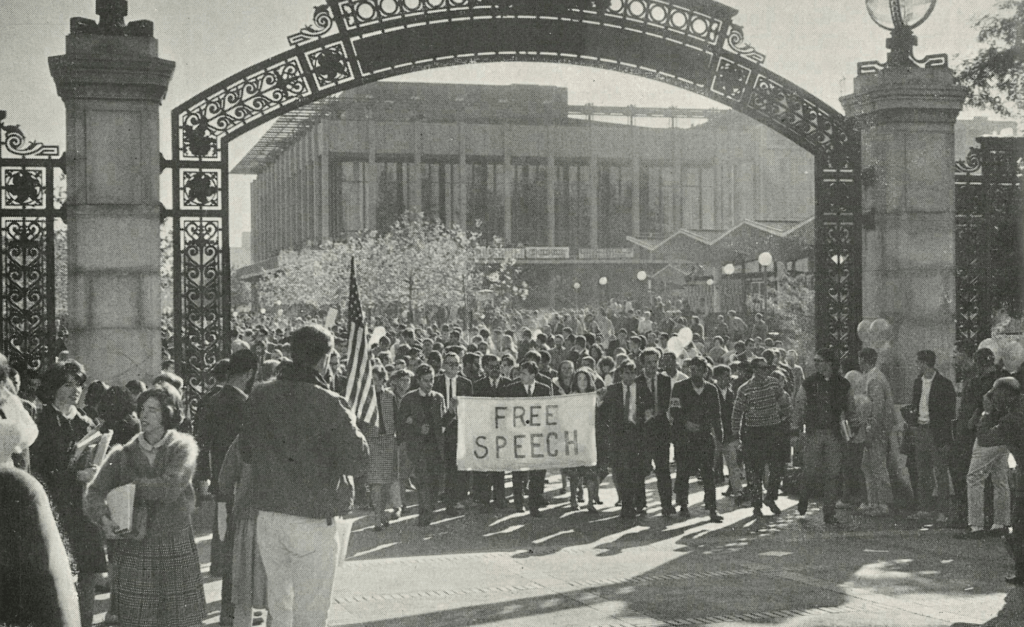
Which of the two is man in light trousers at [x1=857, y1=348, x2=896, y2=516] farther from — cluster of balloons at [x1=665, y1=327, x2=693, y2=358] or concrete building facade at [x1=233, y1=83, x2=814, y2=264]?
concrete building facade at [x1=233, y1=83, x2=814, y2=264]

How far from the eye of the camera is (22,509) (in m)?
3.12

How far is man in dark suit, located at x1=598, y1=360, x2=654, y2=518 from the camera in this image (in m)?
12.8

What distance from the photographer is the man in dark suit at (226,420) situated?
8078mm

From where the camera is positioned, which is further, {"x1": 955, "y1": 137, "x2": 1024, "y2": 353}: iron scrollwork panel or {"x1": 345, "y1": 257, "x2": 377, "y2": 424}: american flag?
{"x1": 955, "y1": 137, "x2": 1024, "y2": 353}: iron scrollwork panel

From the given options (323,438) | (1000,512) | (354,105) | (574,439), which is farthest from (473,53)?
(354,105)

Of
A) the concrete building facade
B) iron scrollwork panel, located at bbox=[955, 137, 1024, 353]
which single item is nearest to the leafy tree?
iron scrollwork panel, located at bbox=[955, 137, 1024, 353]

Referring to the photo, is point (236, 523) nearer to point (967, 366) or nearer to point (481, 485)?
point (481, 485)

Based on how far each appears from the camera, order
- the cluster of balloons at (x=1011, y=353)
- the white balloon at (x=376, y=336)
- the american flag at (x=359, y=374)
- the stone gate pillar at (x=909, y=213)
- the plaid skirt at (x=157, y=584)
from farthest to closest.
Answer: the white balloon at (x=376, y=336) < the cluster of balloons at (x=1011, y=353) < the stone gate pillar at (x=909, y=213) < the american flag at (x=359, y=374) < the plaid skirt at (x=157, y=584)

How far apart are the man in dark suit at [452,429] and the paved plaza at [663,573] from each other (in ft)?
1.74

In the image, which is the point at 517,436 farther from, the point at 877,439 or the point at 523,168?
the point at 523,168

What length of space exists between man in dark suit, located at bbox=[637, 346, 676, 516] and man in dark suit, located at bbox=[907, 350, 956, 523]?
256 centimetres

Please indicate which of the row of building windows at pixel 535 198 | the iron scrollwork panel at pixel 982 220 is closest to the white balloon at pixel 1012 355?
the iron scrollwork panel at pixel 982 220

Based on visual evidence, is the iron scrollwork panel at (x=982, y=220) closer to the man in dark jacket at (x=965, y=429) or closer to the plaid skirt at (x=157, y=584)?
the man in dark jacket at (x=965, y=429)

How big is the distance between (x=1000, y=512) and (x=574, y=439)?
4.25m
